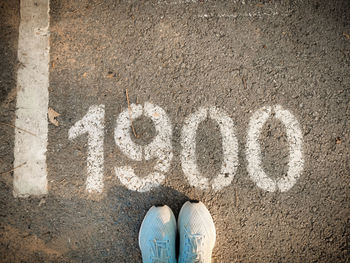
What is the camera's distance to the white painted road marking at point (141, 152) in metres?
2.29

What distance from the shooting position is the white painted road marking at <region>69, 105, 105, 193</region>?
2.27m

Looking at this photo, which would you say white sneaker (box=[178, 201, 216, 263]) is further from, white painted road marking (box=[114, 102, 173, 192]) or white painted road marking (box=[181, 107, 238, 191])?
white painted road marking (box=[114, 102, 173, 192])

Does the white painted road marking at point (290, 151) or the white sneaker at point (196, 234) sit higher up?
the white painted road marking at point (290, 151)

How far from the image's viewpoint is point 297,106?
235 cm

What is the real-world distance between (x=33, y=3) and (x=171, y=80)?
63.1 inches

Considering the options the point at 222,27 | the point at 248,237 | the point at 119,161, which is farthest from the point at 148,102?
the point at 248,237

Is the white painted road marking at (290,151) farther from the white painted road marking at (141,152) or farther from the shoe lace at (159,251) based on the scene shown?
the shoe lace at (159,251)

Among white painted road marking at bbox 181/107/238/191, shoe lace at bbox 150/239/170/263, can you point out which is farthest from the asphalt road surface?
shoe lace at bbox 150/239/170/263

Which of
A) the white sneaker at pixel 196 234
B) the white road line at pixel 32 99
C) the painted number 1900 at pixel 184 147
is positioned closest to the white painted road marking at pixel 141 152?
the painted number 1900 at pixel 184 147

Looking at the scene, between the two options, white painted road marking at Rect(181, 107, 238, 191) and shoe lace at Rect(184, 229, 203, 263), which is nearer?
shoe lace at Rect(184, 229, 203, 263)

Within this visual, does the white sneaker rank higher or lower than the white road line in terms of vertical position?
lower

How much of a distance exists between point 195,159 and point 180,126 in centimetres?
36

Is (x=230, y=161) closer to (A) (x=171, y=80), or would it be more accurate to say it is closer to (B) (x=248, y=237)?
(B) (x=248, y=237)

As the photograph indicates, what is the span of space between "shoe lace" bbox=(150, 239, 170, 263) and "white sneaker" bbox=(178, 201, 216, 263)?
0.15 metres
